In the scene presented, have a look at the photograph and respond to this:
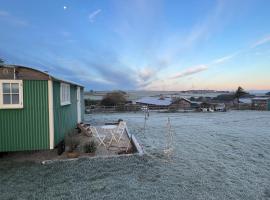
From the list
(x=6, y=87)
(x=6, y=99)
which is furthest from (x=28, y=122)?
(x=6, y=87)

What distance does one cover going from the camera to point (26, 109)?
19.5ft

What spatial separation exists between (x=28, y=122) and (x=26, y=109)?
1.14 ft

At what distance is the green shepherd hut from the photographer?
19.1 ft

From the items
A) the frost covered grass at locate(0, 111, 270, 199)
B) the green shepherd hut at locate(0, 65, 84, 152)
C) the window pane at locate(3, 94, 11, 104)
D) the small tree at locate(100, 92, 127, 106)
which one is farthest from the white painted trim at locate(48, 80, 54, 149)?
the small tree at locate(100, 92, 127, 106)

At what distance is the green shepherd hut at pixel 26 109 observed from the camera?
19.1ft

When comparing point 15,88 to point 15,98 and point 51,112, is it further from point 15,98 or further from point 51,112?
point 51,112

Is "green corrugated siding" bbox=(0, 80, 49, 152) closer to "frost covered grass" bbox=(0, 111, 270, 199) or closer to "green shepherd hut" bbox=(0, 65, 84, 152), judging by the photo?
"green shepherd hut" bbox=(0, 65, 84, 152)

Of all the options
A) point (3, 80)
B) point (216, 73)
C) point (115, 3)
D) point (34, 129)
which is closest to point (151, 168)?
point (34, 129)

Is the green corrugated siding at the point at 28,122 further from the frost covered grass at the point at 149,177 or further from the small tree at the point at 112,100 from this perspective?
the small tree at the point at 112,100

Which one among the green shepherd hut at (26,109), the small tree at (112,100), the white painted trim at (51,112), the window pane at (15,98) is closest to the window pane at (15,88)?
the green shepherd hut at (26,109)

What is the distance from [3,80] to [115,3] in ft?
25.4

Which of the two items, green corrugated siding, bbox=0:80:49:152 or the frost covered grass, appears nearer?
the frost covered grass

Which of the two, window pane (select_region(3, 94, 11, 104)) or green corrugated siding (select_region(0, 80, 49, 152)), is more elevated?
window pane (select_region(3, 94, 11, 104))

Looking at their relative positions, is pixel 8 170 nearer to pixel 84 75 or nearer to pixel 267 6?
pixel 267 6
